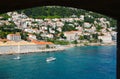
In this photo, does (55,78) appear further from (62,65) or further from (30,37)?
(30,37)

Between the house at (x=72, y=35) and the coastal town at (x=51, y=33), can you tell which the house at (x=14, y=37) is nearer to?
the coastal town at (x=51, y=33)

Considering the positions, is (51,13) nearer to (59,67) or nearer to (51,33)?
(51,33)

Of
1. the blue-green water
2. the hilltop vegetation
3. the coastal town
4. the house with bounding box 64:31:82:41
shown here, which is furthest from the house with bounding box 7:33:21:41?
the house with bounding box 64:31:82:41

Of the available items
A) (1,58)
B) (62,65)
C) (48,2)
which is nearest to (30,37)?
(1,58)

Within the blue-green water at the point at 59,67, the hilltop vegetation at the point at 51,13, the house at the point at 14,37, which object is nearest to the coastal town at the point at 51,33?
the house at the point at 14,37

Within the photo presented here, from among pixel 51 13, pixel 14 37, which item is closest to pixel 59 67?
pixel 14 37
